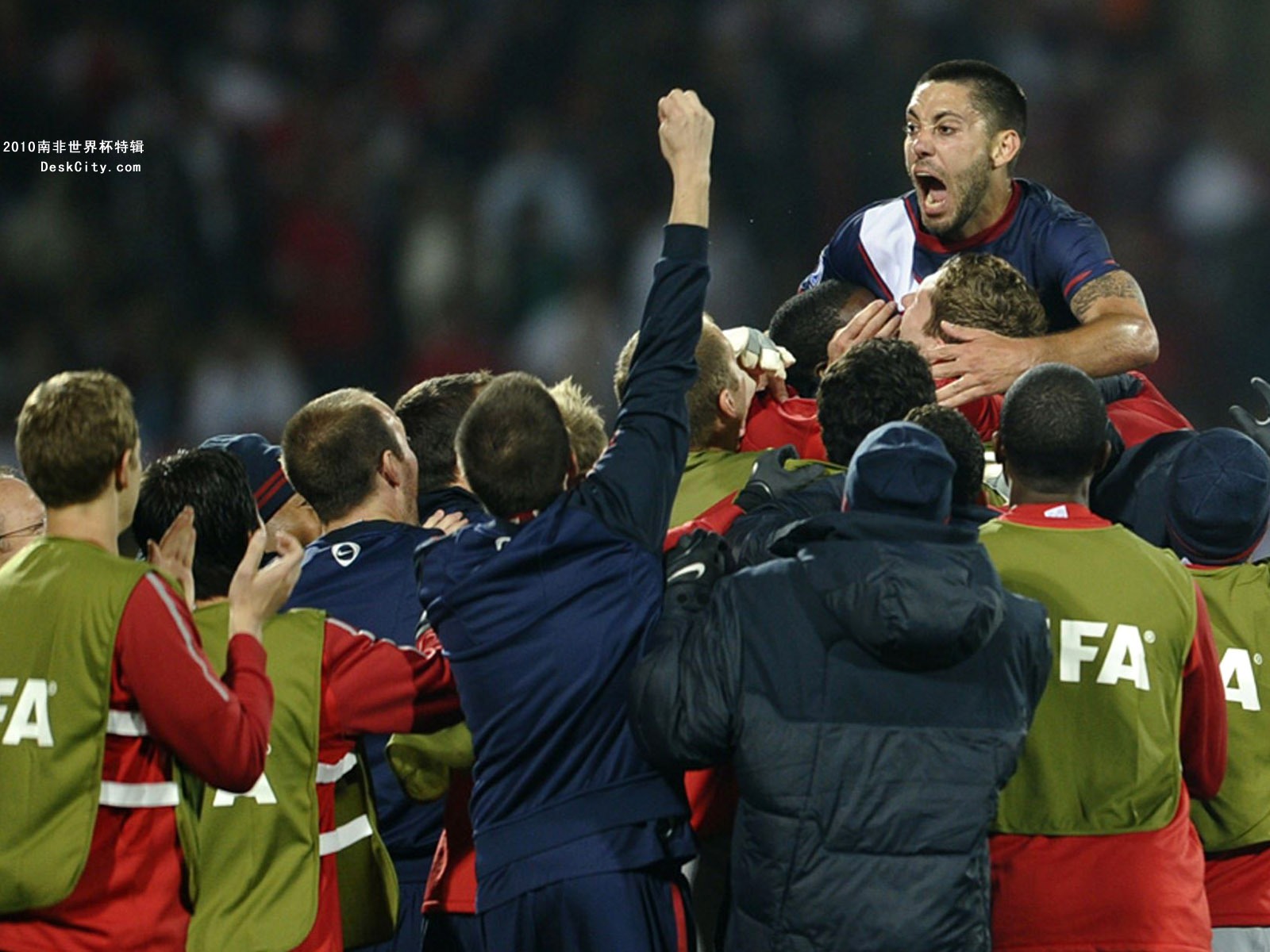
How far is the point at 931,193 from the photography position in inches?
178

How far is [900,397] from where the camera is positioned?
304 cm

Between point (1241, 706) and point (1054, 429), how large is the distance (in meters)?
0.72

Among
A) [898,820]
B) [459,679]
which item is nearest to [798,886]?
[898,820]

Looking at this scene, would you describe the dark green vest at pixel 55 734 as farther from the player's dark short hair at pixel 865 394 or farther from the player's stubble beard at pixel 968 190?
the player's stubble beard at pixel 968 190

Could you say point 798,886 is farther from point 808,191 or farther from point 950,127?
point 808,191

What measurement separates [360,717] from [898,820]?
89 centimetres

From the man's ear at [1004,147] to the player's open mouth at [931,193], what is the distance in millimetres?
148

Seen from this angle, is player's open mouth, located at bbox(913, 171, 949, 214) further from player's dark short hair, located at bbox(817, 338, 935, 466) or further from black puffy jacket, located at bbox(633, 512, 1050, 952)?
black puffy jacket, located at bbox(633, 512, 1050, 952)

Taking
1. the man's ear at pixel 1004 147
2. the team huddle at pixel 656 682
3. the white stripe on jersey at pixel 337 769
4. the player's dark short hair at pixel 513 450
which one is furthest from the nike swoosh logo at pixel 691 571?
the man's ear at pixel 1004 147

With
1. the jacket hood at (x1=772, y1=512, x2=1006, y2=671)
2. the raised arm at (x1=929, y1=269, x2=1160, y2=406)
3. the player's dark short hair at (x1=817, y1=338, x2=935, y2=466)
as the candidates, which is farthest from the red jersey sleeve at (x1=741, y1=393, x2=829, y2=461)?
the jacket hood at (x1=772, y1=512, x2=1006, y2=671)

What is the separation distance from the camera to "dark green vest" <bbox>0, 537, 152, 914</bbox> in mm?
2482

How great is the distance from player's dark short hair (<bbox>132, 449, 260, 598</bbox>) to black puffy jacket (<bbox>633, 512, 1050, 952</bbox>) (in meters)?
0.72

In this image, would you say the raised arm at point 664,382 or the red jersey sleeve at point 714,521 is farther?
the red jersey sleeve at point 714,521

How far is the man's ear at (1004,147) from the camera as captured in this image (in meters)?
4.52
